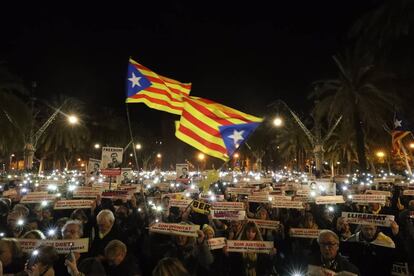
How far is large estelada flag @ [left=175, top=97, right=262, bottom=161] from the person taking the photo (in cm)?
803

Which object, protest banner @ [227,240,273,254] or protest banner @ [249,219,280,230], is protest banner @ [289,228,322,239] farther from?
protest banner @ [227,240,273,254]

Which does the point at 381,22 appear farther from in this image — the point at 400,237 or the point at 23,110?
the point at 23,110

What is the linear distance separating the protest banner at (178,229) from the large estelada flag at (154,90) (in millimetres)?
3265

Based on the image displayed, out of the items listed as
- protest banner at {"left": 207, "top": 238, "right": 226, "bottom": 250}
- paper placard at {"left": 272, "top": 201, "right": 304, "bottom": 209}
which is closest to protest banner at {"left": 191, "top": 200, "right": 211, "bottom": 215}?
protest banner at {"left": 207, "top": 238, "right": 226, "bottom": 250}

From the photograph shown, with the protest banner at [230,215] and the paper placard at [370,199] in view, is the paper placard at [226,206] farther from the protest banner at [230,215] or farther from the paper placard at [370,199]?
the paper placard at [370,199]

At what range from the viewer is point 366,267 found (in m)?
6.09

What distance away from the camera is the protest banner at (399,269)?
19.1 ft

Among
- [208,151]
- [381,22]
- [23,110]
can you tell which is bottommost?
[208,151]

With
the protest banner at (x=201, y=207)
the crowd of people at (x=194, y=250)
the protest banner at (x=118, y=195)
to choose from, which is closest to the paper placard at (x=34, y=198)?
the crowd of people at (x=194, y=250)

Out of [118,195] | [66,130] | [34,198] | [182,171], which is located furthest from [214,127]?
[66,130]

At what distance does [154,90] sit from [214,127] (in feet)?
7.06

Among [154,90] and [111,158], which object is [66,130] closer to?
[111,158]

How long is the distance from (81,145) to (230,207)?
40.6 m

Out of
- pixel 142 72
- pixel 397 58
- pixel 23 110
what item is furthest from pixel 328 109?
pixel 142 72
